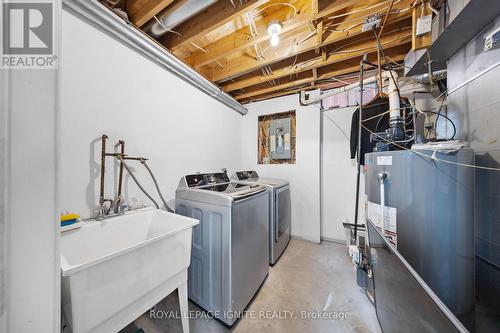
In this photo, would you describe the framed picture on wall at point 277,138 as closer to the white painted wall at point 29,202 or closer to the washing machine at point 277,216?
the washing machine at point 277,216

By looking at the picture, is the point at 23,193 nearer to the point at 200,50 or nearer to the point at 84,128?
the point at 84,128

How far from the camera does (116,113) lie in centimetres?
138

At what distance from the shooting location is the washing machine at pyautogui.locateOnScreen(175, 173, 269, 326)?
1294 mm

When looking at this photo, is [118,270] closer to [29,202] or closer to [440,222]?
[29,202]

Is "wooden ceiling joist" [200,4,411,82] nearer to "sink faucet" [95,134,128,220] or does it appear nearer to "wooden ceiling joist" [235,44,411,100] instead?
"wooden ceiling joist" [235,44,411,100]

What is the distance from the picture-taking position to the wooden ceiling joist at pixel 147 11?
128 cm

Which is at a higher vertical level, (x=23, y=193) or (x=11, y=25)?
(x=11, y=25)

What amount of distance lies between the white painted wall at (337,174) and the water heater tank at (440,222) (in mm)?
1453

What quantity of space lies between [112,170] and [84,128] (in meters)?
0.35

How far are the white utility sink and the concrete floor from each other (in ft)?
1.42

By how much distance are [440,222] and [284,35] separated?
199 centimetres

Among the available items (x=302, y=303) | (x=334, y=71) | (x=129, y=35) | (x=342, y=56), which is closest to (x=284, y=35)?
(x=342, y=56)

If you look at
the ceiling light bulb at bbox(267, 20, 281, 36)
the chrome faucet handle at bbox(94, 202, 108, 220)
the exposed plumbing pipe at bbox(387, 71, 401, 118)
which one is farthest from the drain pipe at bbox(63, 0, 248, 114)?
the exposed plumbing pipe at bbox(387, 71, 401, 118)

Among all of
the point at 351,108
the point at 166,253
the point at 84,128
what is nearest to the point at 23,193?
the point at 166,253
